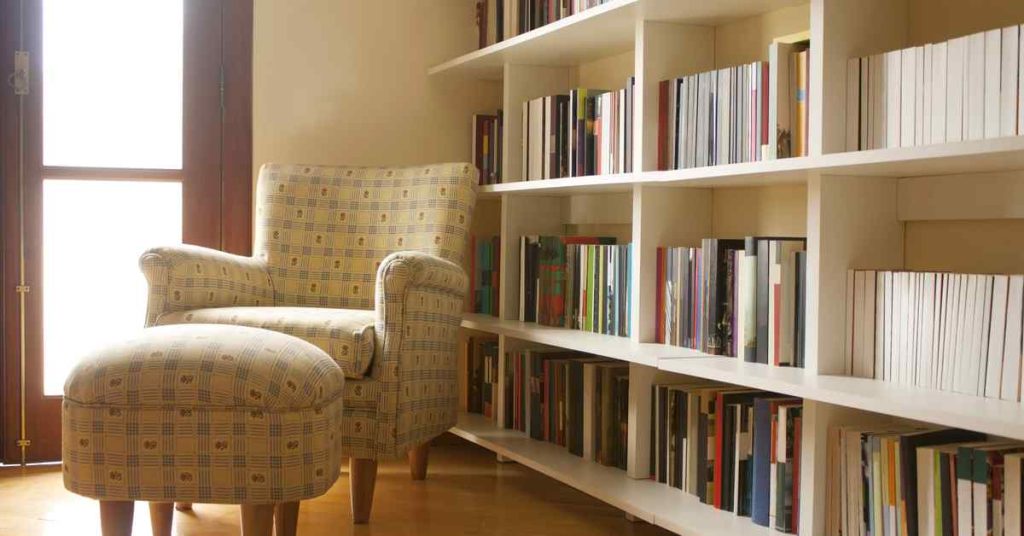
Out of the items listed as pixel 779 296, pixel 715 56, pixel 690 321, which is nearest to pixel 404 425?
pixel 690 321

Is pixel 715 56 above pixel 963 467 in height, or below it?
above

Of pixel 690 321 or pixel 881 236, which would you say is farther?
pixel 690 321

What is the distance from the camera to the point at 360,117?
159 inches

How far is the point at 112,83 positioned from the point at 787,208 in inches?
91.7

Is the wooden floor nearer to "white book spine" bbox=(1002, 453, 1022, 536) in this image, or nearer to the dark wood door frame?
the dark wood door frame

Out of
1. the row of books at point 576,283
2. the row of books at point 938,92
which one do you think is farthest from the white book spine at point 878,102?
the row of books at point 576,283

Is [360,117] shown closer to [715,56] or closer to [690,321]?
[715,56]

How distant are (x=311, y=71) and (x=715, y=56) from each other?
1.61 meters

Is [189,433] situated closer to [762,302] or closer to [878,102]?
[762,302]

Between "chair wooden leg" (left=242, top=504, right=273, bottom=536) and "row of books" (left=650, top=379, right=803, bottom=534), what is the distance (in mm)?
1048

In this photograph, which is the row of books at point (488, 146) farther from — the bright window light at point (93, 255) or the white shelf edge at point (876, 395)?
the white shelf edge at point (876, 395)

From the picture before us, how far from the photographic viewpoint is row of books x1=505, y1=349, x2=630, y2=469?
3.04 m

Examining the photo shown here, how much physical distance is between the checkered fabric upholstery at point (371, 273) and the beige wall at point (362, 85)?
0.36m

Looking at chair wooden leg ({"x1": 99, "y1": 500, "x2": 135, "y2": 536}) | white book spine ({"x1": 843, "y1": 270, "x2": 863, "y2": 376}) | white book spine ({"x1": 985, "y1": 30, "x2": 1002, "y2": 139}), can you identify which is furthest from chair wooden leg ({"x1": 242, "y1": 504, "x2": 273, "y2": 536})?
white book spine ({"x1": 985, "y1": 30, "x2": 1002, "y2": 139})
